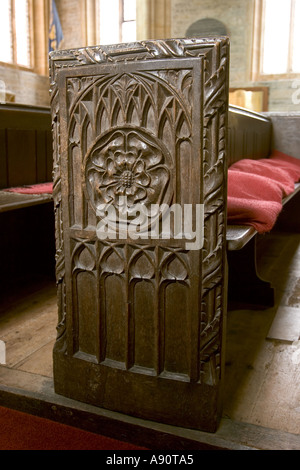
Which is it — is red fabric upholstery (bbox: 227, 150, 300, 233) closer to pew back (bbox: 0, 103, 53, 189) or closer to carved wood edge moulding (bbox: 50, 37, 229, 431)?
carved wood edge moulding (bbox: 50, 37, 229, 431)

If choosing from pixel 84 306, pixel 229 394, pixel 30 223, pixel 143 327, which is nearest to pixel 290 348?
pixel 229 394

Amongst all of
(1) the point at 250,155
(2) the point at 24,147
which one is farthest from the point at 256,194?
(1) the point at 250,155

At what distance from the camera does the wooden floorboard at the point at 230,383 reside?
51.4 inches

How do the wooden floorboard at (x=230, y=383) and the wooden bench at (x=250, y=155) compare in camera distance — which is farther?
the wooden bench at (x=250, y=155)

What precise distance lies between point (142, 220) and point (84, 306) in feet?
1.15

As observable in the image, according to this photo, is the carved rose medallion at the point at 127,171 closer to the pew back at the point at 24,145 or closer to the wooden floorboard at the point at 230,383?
the wooden floorboard at the point at 230,383

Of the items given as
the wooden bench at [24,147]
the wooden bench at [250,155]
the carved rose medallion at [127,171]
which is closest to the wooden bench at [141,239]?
the carved rose medallion at [127,171]

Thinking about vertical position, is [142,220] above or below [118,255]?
above

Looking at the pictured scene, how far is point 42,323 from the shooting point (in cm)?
216

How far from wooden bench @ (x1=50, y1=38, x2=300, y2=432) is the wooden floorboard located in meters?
0.05

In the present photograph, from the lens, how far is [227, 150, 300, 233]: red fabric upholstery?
180 centimetres

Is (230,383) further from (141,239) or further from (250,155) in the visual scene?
(250,155)

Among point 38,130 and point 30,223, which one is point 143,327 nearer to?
point 30,223

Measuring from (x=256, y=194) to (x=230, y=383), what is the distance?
1.03m
